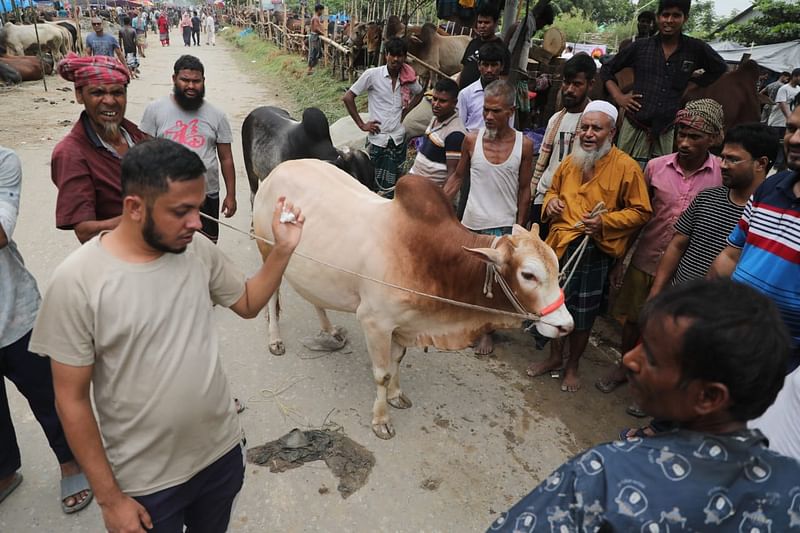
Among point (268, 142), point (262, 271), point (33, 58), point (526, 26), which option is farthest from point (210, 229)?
point (33, 58)

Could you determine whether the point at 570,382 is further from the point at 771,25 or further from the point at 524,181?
the point at 771,25

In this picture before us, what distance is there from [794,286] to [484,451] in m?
1.89

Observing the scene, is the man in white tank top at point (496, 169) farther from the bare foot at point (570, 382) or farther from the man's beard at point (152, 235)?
the man's beard at point (152, 235)

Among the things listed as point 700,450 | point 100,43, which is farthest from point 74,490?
point 100,43

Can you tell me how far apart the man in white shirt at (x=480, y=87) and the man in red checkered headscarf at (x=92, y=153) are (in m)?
2.88

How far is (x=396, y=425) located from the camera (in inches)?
130

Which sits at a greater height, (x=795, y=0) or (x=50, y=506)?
(x=795, y=0)

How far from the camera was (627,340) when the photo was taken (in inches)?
149

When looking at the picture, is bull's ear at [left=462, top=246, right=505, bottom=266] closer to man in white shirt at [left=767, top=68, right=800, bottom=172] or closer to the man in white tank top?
the man in white tank top

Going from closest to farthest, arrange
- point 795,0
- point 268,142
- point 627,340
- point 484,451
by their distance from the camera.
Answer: point 484,451 → point 627,340 → point 268,142 → point 795,0

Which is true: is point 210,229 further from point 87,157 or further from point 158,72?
point 158,72

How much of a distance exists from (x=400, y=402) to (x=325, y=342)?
0.93 meters

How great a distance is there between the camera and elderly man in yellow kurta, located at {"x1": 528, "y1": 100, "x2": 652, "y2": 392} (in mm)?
3186

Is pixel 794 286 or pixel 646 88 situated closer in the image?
pixel 794 286
